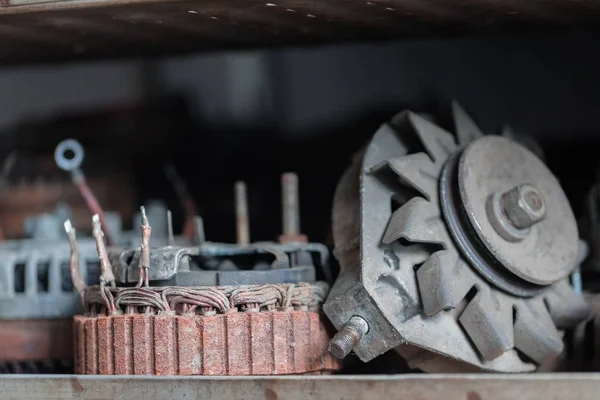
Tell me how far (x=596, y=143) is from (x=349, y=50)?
0.59m

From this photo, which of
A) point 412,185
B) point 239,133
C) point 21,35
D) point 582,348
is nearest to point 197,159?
point 239,133

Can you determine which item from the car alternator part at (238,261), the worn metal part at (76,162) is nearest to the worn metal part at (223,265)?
the car alternator part at (238,261)

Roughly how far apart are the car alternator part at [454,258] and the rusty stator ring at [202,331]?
6 centimetres

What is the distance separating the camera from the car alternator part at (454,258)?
1231 millimetres

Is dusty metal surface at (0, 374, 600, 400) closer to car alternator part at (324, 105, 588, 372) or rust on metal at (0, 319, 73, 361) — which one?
car alternator part at (324, 105, 588, 372)

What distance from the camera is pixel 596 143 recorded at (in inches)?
73.7

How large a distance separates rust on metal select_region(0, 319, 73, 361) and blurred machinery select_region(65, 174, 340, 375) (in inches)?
6.3

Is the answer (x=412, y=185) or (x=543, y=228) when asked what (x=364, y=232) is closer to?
(x=412, y=185)

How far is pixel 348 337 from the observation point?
120cm

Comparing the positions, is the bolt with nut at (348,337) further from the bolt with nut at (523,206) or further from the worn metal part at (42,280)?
the worn metal part at (42,280)

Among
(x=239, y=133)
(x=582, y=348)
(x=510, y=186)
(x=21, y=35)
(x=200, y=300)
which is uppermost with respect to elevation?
(x=21, y=35)

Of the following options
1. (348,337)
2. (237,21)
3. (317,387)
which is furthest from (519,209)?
(237,21)

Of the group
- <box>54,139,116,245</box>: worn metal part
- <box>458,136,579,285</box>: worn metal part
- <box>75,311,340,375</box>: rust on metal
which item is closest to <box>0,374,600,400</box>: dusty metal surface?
<box>75,311,340,375</box>: rust on metal

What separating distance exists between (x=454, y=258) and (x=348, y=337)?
209mm
